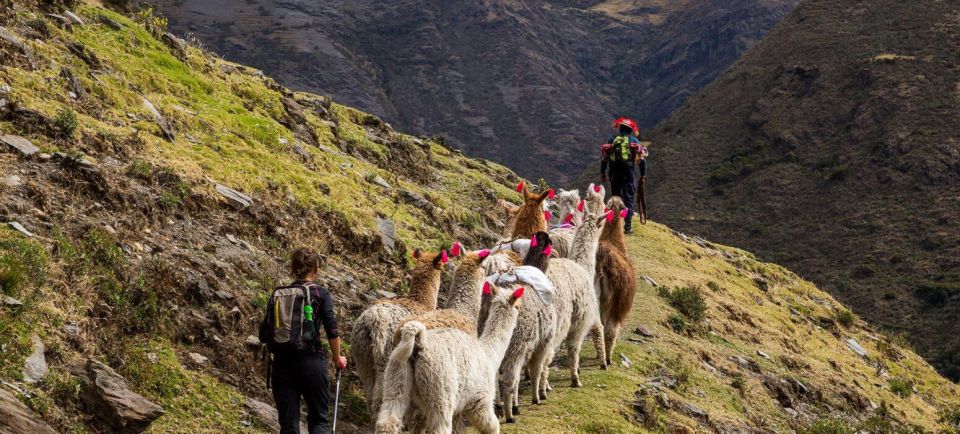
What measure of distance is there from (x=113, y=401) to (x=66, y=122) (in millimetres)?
4584

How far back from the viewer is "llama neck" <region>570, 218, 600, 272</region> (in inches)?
393

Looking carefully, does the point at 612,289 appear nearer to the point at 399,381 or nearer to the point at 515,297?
the point at 515,297

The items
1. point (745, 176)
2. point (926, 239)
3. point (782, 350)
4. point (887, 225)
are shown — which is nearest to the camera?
point (782, 350)

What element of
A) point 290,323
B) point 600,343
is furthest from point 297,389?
point 600,343

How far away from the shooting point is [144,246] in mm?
7938

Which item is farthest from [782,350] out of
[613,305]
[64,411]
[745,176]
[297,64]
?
[297,64]

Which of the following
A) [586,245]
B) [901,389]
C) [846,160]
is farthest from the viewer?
[846,160]

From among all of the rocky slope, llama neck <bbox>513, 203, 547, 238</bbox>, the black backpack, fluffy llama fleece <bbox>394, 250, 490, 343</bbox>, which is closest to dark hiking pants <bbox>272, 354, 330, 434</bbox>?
the black backpack

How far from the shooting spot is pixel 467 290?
7676 mm

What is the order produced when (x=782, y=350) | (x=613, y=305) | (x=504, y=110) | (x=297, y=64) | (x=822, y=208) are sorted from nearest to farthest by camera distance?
(x=613, y=305) → (x=782, y=350) → (x=822, y=208) → (x=297, y=64) → (x=504, y=110)

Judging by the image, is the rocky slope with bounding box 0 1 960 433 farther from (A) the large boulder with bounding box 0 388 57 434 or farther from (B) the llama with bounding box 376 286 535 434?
(B) the llama with bounding box 376 286 535 434

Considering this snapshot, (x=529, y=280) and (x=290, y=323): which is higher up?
(x=529, y=280)

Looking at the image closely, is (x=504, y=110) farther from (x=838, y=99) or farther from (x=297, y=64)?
(x=838, y=99)

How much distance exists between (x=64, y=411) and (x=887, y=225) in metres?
54.2
